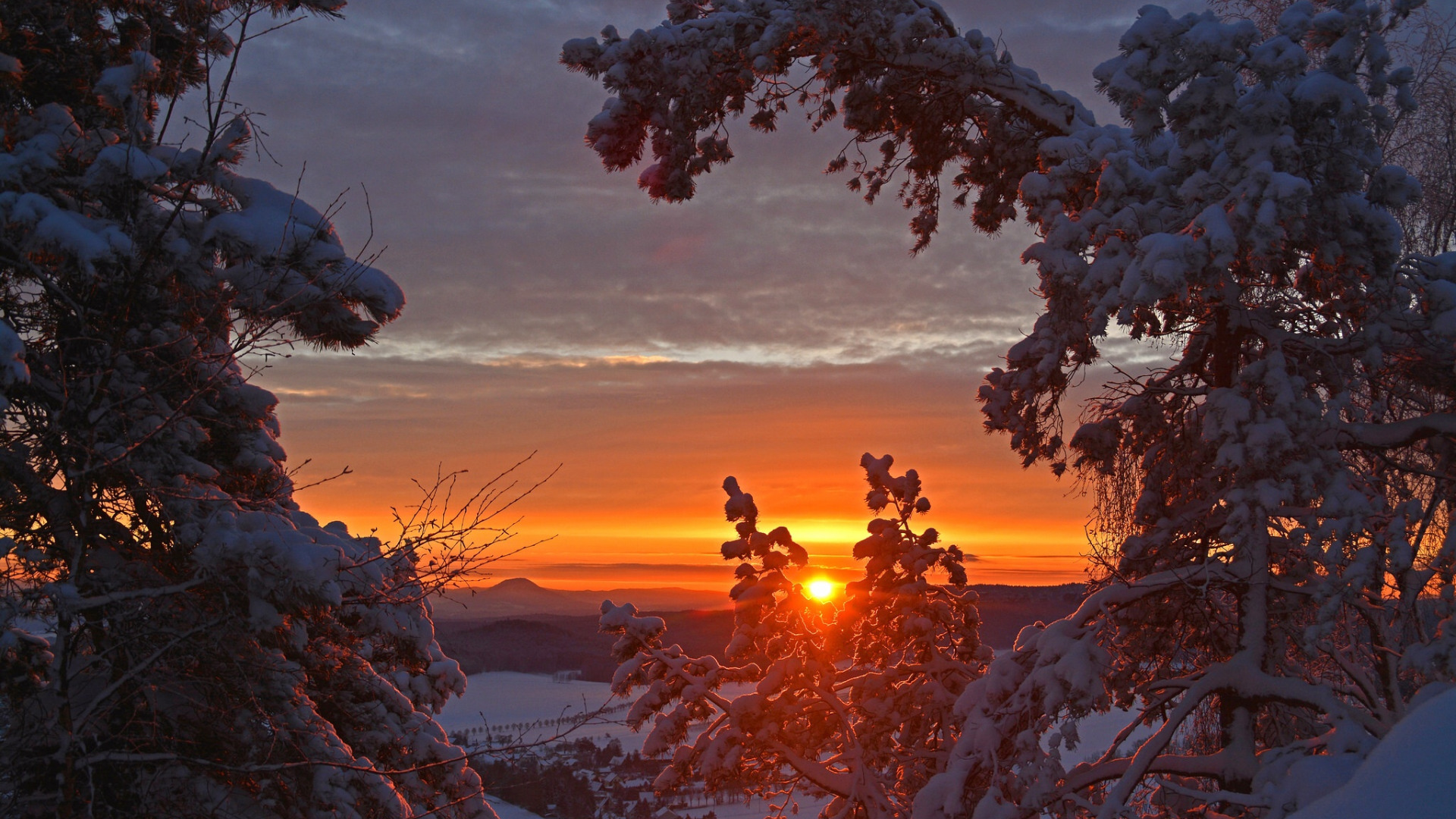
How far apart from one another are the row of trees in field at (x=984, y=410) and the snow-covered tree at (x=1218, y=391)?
0.03 metres

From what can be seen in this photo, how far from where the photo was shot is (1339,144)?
657cm

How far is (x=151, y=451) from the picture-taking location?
20.2 ft

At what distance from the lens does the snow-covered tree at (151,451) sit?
17.4 ft

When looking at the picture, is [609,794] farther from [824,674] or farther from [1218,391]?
[1218,391]

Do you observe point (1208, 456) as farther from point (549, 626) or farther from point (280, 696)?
point (549, 626)

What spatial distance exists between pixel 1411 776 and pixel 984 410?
→ 624 centimetres

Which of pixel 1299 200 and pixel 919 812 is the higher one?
pixel 1299 200

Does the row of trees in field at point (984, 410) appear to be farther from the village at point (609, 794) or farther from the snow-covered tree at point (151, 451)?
the village at point (609, 794)

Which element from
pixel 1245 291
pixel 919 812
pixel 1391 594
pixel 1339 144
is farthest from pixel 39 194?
pixel 1391 594

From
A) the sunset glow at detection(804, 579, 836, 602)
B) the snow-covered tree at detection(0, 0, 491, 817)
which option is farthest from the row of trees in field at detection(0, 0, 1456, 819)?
the sunset glow at detection(804, 579, 836, 602)

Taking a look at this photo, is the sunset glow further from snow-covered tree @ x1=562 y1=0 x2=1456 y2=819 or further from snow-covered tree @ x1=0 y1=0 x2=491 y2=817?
snow-covered tree @ x1=0 y1=0 x2=491 y2=817

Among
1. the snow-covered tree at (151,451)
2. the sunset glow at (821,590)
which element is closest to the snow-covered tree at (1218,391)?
the sunset glow at (821,590)

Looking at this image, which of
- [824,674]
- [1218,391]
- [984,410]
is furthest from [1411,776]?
[824,674]

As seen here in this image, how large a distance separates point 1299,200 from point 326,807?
26.6 ft
